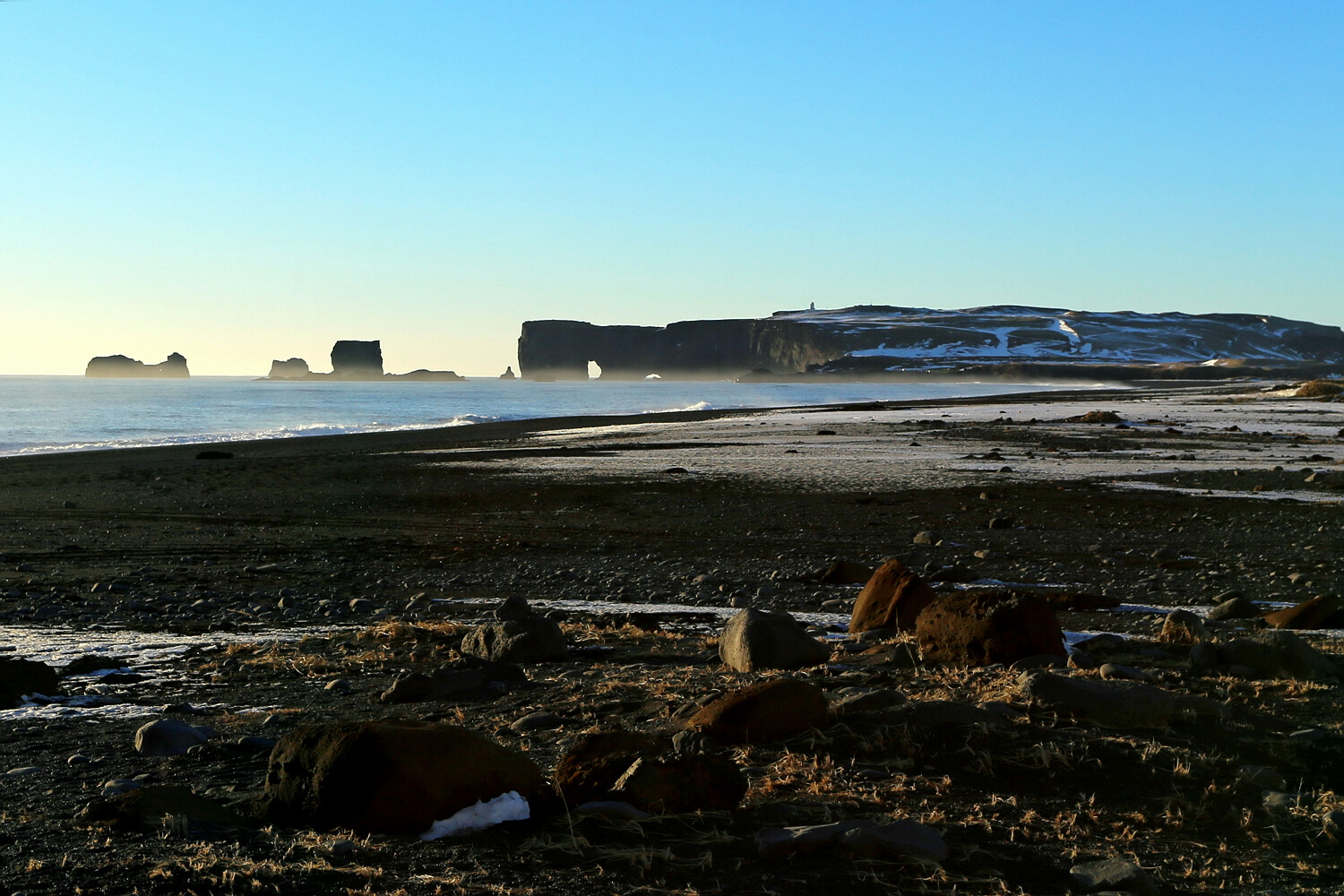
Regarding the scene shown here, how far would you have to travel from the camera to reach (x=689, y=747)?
4898mm

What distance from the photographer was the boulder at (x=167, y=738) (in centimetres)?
527

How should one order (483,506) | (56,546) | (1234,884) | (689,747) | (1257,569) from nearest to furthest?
(1234,884), (689,747), (1257,569), (56,546), (483,506)

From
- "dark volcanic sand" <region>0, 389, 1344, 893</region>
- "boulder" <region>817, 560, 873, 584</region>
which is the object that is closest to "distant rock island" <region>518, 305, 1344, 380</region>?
"dark volcanic sand" <region>0, 389, 1344, 893</region>

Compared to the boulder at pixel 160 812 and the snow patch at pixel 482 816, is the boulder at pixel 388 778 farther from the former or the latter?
the boulder at pixel 160 812

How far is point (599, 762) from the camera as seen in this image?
453cm

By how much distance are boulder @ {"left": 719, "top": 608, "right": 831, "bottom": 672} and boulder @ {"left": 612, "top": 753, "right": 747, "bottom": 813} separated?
228cm

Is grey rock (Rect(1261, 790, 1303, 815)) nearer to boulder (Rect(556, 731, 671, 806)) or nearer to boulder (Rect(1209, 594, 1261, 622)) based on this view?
boulder (Rect(556, 731, 671, 806))

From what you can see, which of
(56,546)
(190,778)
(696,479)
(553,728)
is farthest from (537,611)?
(696,479)

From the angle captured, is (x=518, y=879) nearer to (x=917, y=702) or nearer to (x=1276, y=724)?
(x=917, y=702)

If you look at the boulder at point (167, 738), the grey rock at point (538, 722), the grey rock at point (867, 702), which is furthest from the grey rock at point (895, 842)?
the boulder at point (167, 738)

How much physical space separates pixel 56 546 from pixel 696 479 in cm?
1014

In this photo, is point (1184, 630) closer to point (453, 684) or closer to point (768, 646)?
point (768, 646)

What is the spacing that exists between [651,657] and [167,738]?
118 inches

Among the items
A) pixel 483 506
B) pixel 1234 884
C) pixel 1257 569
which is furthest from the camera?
pixel 483 506
